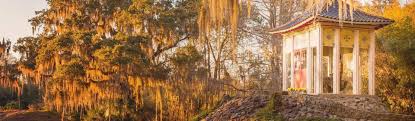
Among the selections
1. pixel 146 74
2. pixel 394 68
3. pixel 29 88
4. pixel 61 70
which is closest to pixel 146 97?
pixel 146 74

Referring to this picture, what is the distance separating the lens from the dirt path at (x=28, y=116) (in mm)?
19828

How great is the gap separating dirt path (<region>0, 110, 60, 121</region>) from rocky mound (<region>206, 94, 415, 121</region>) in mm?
8474

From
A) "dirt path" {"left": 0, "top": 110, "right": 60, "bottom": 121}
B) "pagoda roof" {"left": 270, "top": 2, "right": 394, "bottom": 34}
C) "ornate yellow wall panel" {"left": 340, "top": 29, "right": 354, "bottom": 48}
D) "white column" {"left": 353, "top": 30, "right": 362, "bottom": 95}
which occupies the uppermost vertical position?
"pagoda roof" {"left": 270, "top": 2, "right": 394, "bottom": 34}

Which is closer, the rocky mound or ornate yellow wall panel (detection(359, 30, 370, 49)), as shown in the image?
the rocky mound

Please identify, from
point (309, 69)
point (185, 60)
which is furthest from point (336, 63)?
point (185, 60)

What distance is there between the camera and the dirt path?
19.8m

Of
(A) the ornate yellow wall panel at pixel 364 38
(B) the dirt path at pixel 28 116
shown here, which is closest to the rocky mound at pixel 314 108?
(A) the ornate yellow wall panel at pixel 364 38

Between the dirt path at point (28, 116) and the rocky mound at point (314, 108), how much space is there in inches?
334

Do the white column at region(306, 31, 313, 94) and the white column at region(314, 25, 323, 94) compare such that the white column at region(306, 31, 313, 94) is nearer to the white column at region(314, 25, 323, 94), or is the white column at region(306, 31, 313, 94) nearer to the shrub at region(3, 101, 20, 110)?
the white column at region(314, 25, 323, 94)

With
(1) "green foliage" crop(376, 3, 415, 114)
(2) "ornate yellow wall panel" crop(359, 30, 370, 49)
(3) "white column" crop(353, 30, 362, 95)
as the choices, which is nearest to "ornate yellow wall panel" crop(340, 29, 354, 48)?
(3) "white column" crop(353, 30, 362, 95)

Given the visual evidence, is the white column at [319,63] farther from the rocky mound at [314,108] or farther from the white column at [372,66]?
the white column at [372,66]

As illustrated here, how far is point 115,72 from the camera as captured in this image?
17.0 m

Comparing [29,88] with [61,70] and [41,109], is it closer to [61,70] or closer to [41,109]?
[41,109]

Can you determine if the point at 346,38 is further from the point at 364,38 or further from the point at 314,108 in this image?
the point at 314,108
